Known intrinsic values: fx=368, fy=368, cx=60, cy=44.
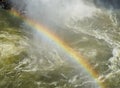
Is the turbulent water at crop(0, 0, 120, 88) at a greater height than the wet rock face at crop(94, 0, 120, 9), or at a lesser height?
lesser

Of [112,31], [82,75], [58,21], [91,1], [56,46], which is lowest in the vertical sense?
[82,75]

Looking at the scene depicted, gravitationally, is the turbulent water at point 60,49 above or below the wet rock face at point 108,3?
below

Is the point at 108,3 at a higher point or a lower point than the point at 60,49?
higher

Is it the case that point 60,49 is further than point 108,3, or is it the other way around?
point 108,3

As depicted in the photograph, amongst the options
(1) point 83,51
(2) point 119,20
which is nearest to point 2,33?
(1) point 83,51

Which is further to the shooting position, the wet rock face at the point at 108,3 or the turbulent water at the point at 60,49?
the wet rock face at the point at 108,3

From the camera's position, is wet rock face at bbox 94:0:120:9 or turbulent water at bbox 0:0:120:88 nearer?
turbulent water at bbox 0:0:120:88

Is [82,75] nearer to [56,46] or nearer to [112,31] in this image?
[56,46]

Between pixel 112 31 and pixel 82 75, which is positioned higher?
pixel 112 31
